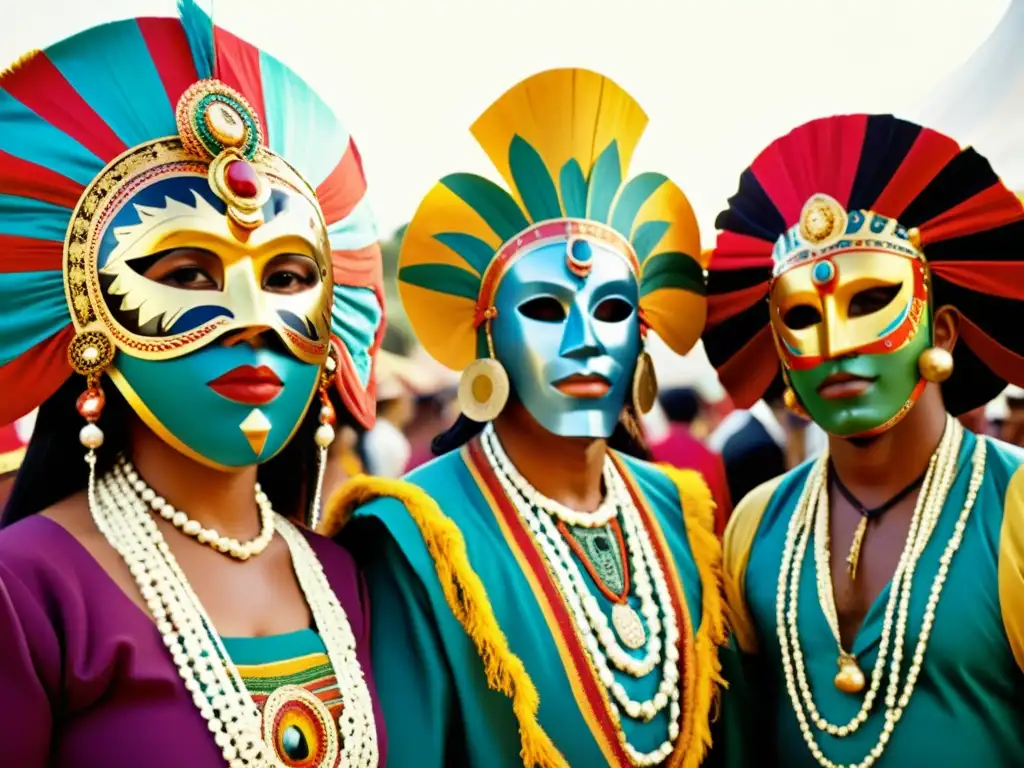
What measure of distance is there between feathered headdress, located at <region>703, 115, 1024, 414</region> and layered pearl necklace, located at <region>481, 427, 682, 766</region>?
80cm

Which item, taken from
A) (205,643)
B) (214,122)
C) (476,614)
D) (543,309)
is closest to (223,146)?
(214,122)

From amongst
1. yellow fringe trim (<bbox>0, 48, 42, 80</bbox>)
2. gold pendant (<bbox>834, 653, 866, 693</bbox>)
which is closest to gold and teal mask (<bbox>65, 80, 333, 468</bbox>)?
yellow fringe trim (<bbox>0, 48, 42, 80</bbox>)

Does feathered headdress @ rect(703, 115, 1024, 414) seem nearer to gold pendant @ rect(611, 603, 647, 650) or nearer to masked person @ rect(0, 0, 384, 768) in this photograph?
gold pendant @ rect(611, 603, 647, 650)

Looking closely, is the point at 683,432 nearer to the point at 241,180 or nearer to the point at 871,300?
the point at 871,300

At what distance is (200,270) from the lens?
6.15ft

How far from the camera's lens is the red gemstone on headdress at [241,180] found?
74.0 inches

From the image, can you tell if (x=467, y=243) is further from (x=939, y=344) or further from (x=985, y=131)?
(x=985, y=131)

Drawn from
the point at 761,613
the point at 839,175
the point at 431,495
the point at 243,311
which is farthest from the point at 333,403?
the point at 839,175

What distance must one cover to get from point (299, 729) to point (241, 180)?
100cm

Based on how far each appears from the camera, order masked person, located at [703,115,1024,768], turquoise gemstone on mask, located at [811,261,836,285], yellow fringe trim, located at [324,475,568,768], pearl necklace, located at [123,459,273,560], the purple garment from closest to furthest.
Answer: the purple garment < pearl necklace, located at [123,459,273,560] < yellow fringe trim, located at [324,475,568,768] < masked person, located at [703,115,1024,768] < turquoise gemstone on mask, located at [811,261,836,285]

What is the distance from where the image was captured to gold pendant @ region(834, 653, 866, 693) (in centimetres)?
242

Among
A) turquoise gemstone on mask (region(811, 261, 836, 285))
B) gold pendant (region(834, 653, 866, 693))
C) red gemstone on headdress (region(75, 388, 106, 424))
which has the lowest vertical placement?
gold pendant (region(834, 653, 866, 693))

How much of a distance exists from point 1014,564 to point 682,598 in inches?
30.9

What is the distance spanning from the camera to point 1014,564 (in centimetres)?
232
